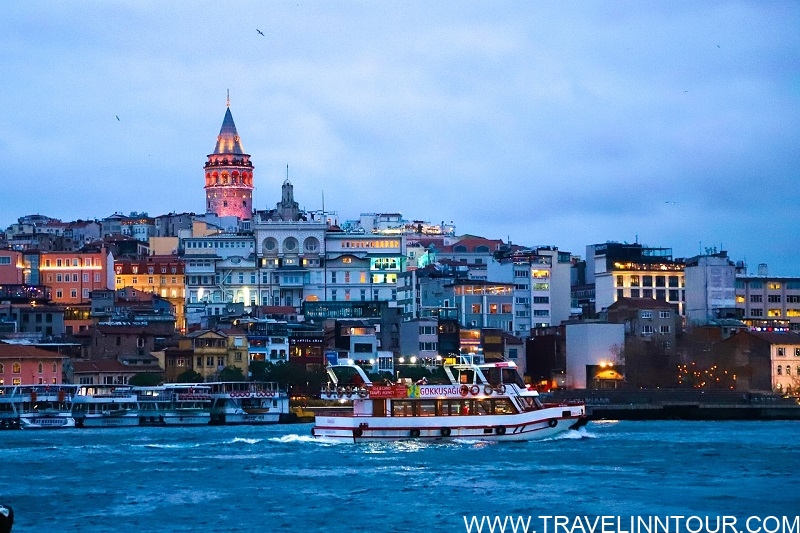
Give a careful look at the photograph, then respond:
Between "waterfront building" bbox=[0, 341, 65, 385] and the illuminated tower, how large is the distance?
77.3 metres

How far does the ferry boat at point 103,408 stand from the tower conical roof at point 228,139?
293 ft

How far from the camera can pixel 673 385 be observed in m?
86.1

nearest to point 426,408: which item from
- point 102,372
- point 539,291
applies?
point 102,372

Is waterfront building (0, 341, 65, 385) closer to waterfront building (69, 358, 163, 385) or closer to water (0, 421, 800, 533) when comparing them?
waterfront building (69, 358, 163, 385)

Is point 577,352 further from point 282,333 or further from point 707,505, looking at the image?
point 707,505

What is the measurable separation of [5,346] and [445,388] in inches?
1292

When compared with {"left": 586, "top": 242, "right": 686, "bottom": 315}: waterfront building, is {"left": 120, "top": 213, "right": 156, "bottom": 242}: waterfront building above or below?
above

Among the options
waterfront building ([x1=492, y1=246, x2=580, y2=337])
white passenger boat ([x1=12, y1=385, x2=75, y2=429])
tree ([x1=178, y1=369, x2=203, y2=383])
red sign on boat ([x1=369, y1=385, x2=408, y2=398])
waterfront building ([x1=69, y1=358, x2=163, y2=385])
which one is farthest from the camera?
waterfront building ([x1=492, y1=246, x2=580, y2=337])

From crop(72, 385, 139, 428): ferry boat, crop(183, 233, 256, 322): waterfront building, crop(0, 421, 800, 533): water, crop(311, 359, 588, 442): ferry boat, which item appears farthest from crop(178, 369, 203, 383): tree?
crop(183, 233, 256, 322): waterfront building

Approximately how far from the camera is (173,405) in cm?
7206

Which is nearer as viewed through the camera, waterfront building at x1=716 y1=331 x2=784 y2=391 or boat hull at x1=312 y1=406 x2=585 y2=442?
boat hull at x1=312 y1=406 x2=585 y2=442

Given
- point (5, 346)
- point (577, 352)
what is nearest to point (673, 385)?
point (577, 352)

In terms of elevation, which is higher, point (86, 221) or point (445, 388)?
point (86, 221)

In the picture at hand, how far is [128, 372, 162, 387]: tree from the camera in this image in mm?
79000
